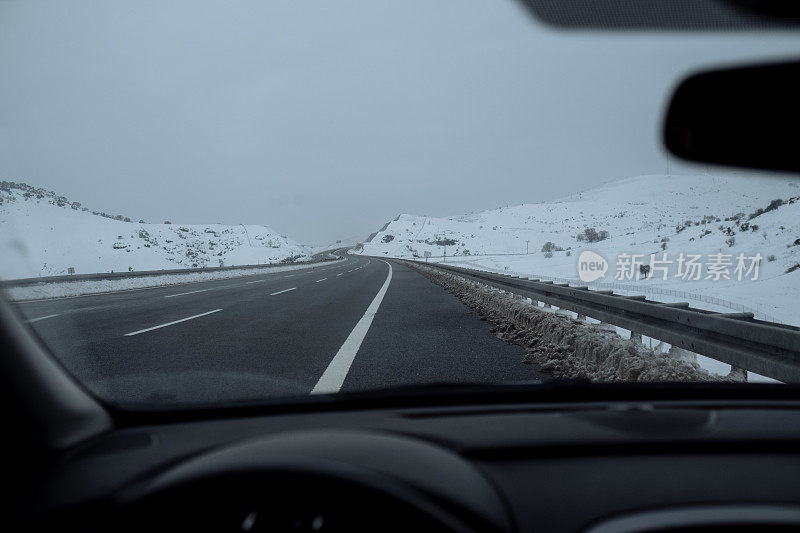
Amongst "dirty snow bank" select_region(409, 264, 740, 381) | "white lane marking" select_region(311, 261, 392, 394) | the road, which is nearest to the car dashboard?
the road

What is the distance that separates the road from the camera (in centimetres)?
503

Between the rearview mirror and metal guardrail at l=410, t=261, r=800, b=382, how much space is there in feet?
5.59

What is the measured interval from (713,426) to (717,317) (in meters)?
2.81

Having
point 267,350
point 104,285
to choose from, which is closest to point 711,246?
point 267,350

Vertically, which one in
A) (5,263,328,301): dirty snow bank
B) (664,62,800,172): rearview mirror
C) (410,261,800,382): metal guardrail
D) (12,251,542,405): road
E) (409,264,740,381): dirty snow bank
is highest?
(664,62,800,172): rearview mirror

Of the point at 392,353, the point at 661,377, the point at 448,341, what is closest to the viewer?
the point at 661,377

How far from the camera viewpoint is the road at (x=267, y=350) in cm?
503

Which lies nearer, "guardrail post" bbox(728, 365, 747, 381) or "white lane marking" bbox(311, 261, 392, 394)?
"guardrail post" bbox(728, 365, 747, 381)

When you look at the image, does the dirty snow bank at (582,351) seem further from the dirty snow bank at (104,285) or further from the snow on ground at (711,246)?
the dirty snow bank at (104,285)

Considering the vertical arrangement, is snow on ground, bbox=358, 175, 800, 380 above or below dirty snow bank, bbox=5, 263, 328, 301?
above

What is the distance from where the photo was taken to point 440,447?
1.73 metres

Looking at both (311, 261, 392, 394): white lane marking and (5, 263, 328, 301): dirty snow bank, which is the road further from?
(5, 263, 328, 301): dirty snow bank

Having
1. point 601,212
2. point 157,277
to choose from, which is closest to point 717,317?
point 157,277

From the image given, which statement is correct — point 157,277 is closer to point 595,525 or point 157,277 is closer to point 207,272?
point 207,272
